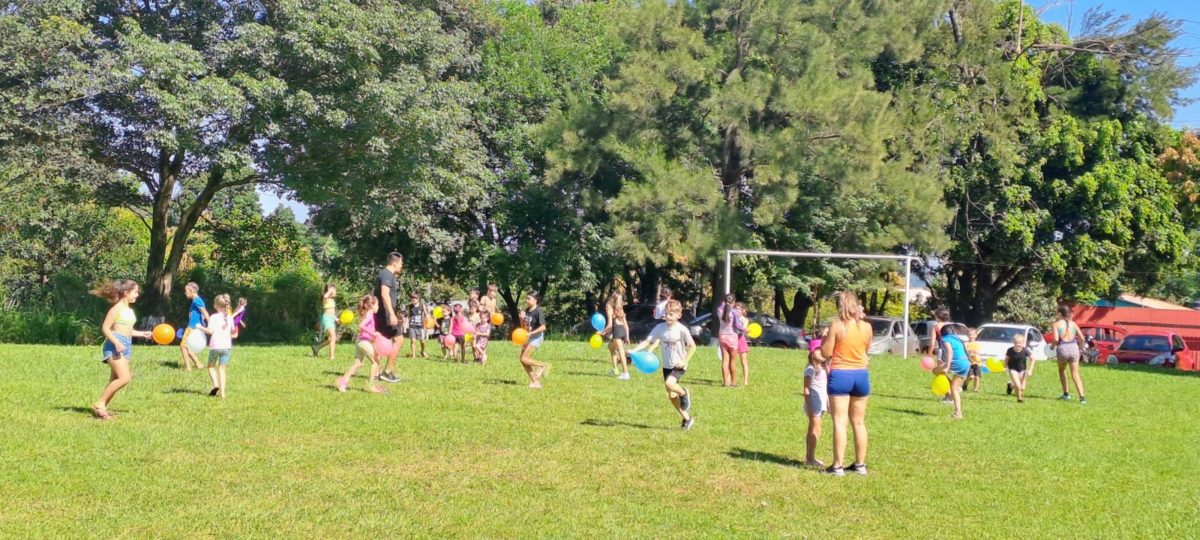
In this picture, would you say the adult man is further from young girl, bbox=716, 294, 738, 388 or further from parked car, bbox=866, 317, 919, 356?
parked car, bbox=866, 317, 919, 356

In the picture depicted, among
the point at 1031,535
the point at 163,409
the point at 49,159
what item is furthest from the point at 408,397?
the point at 49,159

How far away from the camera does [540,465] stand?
9008 mm

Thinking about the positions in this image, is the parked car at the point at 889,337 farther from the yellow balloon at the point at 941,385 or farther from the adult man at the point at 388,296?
the adult man at the point at 388,296

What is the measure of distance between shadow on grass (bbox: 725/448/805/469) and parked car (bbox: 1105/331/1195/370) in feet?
90.3

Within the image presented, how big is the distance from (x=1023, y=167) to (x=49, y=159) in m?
29.4

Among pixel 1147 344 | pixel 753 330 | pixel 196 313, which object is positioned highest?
pixel 1147 344

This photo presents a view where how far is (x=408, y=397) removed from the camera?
13320mm

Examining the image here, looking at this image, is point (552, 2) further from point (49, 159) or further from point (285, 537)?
point (285, 537)

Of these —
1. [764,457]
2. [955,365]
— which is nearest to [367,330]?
[764,457]

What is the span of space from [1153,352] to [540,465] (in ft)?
98.8

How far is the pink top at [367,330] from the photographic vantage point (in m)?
13.6

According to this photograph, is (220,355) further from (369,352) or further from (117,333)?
(117,333)

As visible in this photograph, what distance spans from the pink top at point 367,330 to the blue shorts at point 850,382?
6.92m

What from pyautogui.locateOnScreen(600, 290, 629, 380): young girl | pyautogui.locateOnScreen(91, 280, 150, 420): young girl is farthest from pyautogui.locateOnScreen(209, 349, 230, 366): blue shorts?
pyautogui.locateOnScreen(600, 290, 629, 380): young girl
